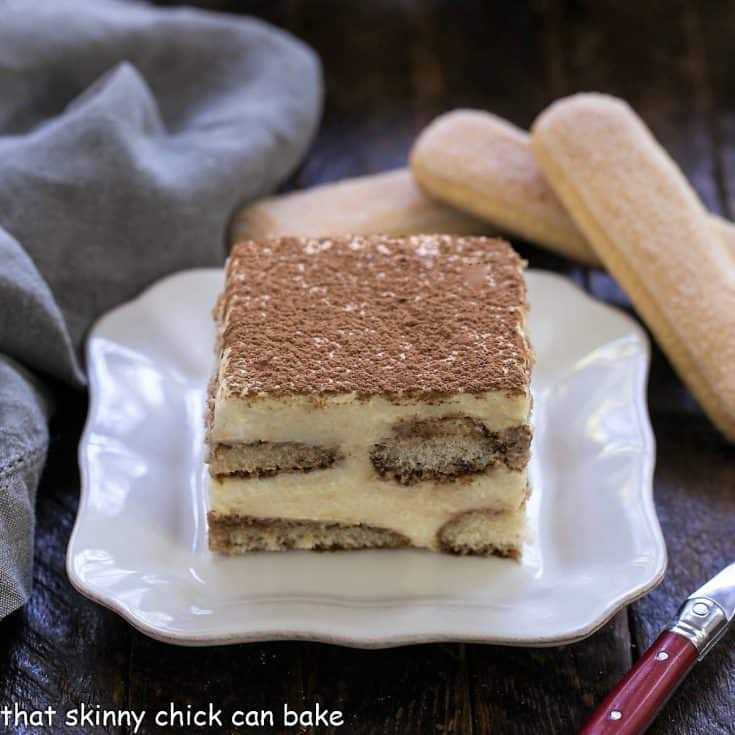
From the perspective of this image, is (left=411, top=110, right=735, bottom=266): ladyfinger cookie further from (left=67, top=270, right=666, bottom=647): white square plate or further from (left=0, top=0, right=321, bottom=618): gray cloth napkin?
(left=0, top=0, right=321, bottom=618): gray cloth napkin

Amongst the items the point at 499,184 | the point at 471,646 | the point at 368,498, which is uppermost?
the point at 499,184

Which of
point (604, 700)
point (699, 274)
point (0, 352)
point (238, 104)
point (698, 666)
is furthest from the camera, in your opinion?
point (238, 104)

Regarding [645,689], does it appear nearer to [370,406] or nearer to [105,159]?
[370,406]

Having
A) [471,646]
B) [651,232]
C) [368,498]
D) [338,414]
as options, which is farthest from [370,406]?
[651,232]

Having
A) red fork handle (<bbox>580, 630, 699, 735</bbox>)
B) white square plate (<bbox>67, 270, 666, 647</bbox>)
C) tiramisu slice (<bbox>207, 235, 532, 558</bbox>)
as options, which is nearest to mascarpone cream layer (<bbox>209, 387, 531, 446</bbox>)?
tiramisu slice (<bbox>207, 235, 532, 558</bbox>)

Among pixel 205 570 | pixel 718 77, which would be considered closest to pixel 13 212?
pixel 205 570

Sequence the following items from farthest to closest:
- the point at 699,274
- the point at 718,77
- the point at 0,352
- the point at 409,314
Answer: the point at 718,77, the point at 699,274, the point at 0,352, the point at 409,314

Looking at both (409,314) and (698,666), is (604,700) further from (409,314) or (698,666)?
(409,314)
